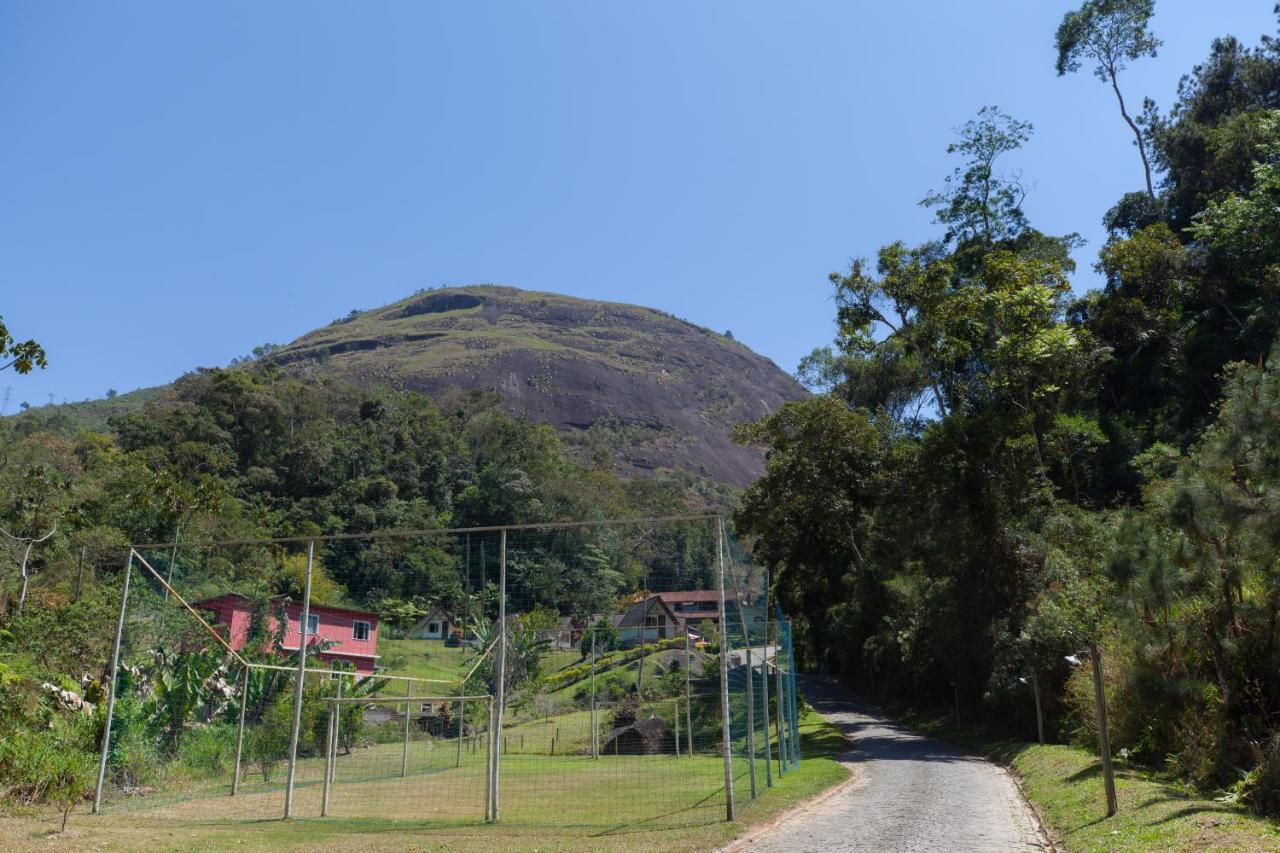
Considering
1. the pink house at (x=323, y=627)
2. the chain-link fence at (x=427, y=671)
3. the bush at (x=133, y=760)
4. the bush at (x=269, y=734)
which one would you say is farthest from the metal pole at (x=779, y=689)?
the bush at (x=133, y=760)

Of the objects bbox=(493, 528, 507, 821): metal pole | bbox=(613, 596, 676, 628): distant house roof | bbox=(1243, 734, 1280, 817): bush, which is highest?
bbox=(613, 596, 676, 628): distant house roof

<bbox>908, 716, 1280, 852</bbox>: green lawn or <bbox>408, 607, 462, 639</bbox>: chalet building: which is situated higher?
<bbox>408, 607, 462, 639</bbox>: chalet building

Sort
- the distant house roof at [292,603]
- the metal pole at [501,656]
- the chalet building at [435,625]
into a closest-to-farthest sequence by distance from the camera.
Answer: the metal pole at [501,656] → the chalet building at [435,625] → the distant house roof at [292,603]

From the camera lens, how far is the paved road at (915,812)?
10812 mm

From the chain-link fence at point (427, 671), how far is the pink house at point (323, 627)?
0.18 feet

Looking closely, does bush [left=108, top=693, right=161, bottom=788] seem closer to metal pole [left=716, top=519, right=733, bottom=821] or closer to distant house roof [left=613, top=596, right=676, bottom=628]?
distant house roof [left=613, top=596, right=676, bottom=628]

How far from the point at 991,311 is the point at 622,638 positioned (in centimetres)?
1444

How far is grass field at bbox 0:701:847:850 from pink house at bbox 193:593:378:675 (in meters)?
2.41

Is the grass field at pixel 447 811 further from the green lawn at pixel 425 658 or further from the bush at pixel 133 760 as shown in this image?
the green lawn at pixel 425 658

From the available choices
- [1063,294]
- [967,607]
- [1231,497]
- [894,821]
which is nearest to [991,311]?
[1063,294]

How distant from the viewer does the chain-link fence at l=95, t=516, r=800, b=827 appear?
13.5 meters

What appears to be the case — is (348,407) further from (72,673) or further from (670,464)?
(670,464)

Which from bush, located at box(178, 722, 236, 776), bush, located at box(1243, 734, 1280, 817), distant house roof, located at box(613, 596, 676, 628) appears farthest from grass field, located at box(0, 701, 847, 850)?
bush, located at box(1243, 734, 1280, 817)

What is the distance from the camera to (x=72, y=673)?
1959 cm
